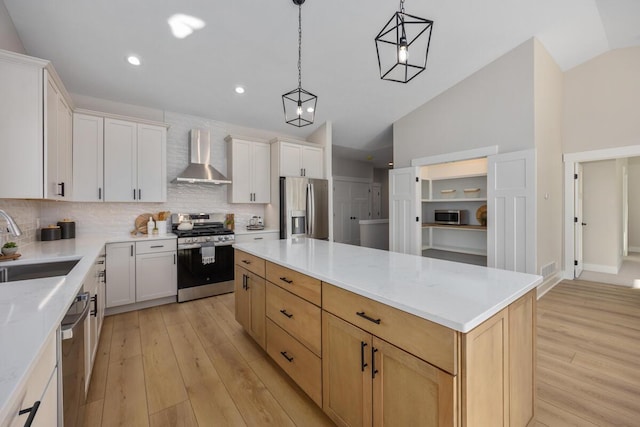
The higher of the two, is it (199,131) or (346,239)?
(199,131)

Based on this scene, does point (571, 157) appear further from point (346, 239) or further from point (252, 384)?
point (252, 384)

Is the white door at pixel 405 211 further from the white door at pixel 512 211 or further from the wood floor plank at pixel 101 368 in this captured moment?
the wood floor plank at pixel 101 368

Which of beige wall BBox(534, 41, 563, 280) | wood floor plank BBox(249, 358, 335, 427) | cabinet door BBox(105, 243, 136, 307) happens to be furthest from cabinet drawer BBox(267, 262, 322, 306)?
beige wall BBox(534, 41, 563, 280)

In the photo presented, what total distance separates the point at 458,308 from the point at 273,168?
408 cm

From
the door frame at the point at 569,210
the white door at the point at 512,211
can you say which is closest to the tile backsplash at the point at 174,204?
the white door at the point at 512,211

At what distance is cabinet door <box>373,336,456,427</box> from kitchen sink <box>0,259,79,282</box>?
236cm

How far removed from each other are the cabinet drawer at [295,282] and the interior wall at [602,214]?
6.03 m

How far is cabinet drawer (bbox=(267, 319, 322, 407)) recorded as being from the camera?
1637mm

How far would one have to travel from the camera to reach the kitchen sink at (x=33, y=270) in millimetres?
1879

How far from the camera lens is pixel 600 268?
507 cm

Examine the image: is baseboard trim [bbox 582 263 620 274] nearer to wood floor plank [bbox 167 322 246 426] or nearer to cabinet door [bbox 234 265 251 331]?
cabinet door [bbox 234 265 251 331]

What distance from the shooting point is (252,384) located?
79.6 inches

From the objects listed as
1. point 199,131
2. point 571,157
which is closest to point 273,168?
point 199,131

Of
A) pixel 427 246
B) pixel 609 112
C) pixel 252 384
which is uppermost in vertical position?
pixel 609 112
